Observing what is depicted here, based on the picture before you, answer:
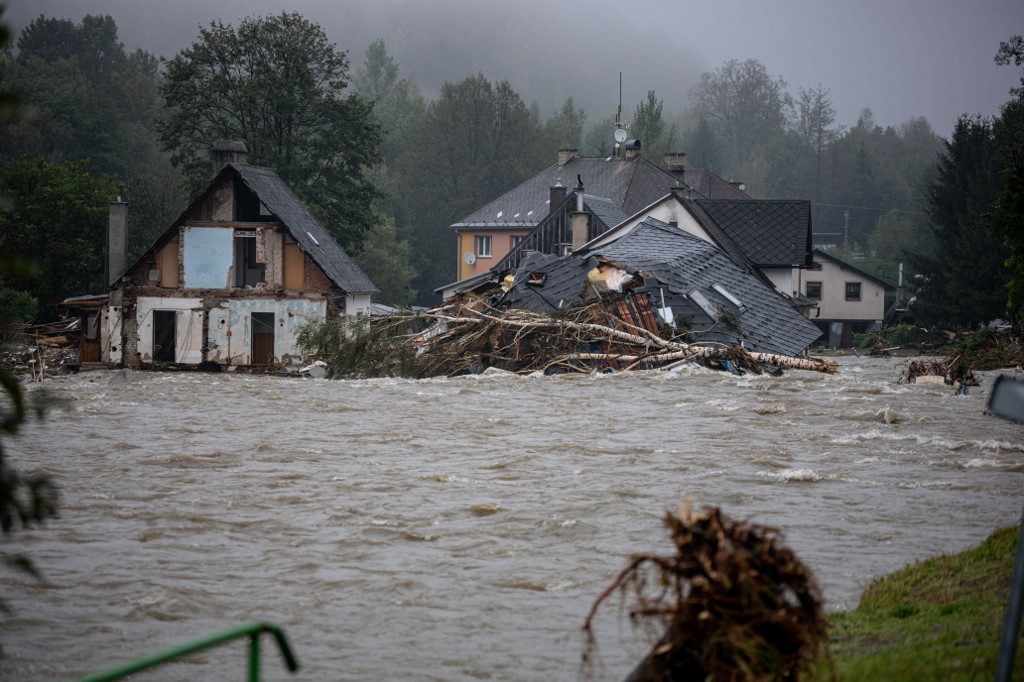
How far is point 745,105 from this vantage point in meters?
141

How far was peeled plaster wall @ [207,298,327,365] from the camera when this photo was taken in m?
38.3

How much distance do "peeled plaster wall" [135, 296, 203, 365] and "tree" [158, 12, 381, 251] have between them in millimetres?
12042

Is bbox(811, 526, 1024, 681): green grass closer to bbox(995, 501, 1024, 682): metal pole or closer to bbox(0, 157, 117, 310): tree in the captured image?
bbox(995, 501, 1024, 682): metal pole

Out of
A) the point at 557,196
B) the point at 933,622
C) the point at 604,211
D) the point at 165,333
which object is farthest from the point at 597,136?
the point at 933,622

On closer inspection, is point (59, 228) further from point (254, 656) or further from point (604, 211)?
point (254, 656)

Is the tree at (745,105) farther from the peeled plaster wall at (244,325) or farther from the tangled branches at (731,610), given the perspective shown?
the tangled branches at (731,610)

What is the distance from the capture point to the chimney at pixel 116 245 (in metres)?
38.8

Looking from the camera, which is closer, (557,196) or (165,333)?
(165,333)

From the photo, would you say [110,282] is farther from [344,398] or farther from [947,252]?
[947,252]

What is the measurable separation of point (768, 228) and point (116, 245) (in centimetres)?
2380

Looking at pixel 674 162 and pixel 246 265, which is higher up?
pixel 674 162

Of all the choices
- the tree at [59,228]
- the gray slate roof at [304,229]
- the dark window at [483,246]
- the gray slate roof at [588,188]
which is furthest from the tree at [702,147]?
the gray slate roof at [304,229]

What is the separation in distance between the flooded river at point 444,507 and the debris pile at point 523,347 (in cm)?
220

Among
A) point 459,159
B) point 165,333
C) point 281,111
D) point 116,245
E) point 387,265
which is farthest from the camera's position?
point 459,159
